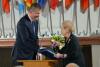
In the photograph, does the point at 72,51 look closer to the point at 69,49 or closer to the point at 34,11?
the point at 69,49

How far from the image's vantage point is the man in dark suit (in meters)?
4.05

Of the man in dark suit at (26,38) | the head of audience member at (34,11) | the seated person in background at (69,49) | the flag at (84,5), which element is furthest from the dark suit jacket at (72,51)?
the flag at (84,5)

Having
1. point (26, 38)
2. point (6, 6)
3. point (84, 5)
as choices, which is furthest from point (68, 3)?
point (26, 38)

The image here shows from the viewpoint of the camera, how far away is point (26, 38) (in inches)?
160

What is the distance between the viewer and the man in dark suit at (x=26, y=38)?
4.05 metres

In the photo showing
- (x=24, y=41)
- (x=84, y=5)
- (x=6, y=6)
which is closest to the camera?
(x=24, y=41)

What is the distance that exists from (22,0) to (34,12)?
115 cm

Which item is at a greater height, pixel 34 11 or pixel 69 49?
pixel 34 11

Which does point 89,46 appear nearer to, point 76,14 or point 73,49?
point 76,14

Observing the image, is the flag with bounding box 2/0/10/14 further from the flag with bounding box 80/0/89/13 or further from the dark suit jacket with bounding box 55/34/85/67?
the dark suit jacket with bounding box 55/34/85/67

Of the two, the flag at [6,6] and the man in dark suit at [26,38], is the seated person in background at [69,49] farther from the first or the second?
the flag at [6,6]

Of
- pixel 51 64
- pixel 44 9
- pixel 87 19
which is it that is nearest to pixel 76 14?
pixel 87 19

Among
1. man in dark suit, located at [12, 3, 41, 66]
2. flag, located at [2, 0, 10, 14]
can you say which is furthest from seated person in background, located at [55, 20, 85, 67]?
flag, located at [2, 0, 10, 14]

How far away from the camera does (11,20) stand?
205 inches
